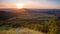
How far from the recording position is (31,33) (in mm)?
1324

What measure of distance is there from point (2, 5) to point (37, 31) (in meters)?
0.55

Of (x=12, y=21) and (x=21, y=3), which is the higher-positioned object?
(x=21, y=3)

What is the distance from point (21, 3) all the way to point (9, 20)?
0.87ft

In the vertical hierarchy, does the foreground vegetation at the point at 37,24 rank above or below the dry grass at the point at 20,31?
above

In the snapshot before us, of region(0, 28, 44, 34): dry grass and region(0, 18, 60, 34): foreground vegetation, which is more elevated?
region(0, 18, 60, 34): foreground vegetation

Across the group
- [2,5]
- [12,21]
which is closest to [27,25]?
[12,21]

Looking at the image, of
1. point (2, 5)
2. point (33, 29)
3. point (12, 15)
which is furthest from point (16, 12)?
point (33, 29)

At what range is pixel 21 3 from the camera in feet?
4.35

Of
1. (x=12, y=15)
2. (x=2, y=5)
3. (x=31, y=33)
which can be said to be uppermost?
(x=2, y=5)

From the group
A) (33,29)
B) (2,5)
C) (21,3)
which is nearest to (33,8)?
(21,3)

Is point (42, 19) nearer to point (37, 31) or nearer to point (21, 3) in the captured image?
point (37, 31)

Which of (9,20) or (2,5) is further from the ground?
(2,5)

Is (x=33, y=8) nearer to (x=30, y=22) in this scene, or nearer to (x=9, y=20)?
(x=30, y=22)

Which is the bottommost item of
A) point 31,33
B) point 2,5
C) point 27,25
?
point 31,33
